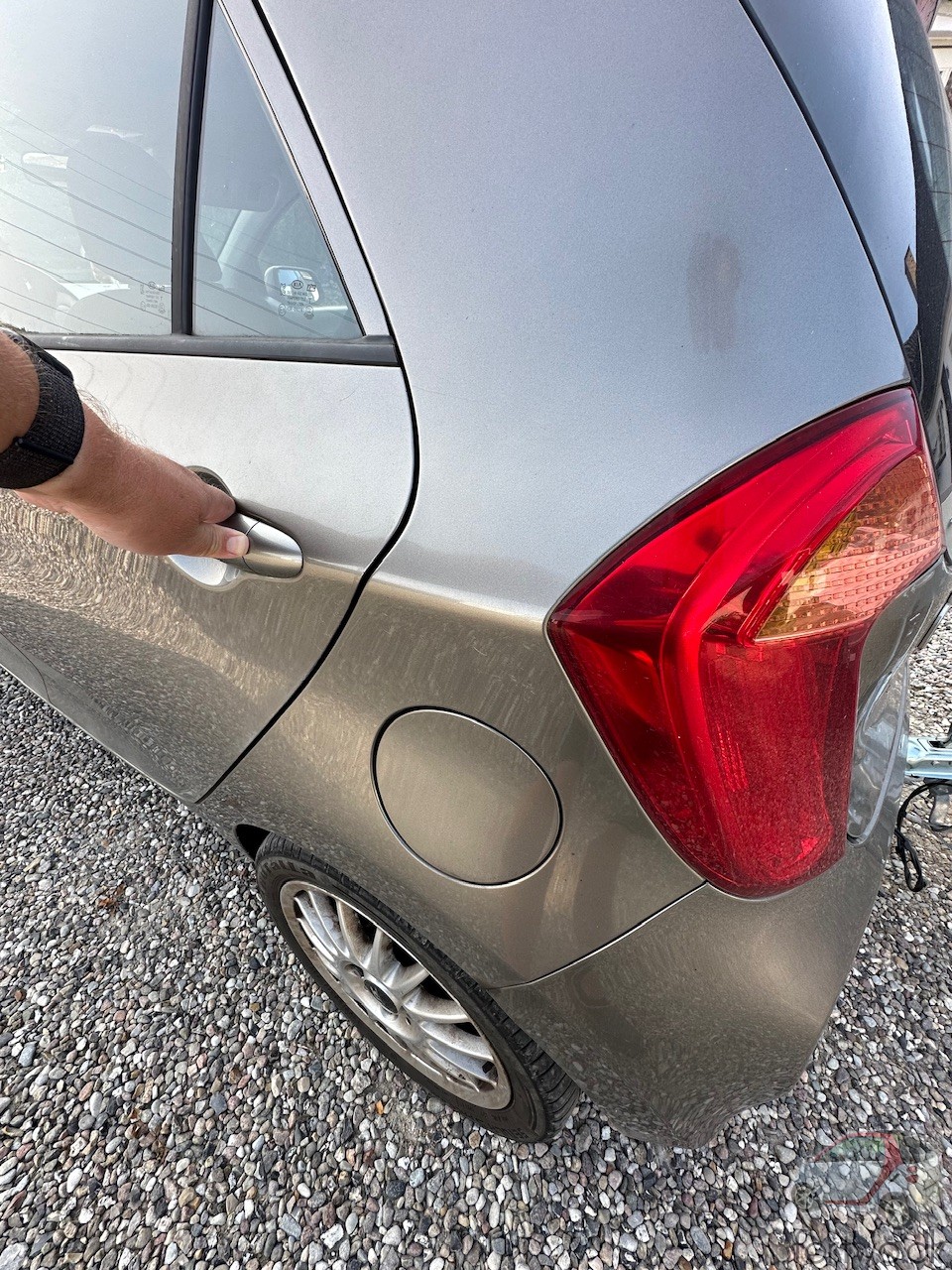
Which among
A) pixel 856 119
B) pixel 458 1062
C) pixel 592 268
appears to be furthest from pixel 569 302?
pixel 458 1062

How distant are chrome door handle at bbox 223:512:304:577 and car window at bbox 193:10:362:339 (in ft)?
0.89

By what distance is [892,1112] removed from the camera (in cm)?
147

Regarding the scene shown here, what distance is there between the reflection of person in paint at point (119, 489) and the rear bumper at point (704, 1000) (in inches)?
30.7

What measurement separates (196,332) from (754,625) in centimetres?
96

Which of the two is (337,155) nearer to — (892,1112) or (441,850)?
(441,850)

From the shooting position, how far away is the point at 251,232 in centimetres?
102

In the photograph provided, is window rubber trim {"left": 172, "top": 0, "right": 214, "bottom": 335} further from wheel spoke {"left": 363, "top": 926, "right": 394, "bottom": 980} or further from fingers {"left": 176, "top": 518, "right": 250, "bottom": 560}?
wheel spoke {"left": 363, "top": 926, "right": 394, "bottom": 980}

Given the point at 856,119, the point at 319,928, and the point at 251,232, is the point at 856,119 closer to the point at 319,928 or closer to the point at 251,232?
the point at 251,232

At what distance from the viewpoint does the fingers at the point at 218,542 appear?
3.16 ft

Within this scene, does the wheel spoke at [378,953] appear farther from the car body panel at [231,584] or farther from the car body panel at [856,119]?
the car body panel at [856,119]

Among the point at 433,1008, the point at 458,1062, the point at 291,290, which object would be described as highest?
the point at 291,290

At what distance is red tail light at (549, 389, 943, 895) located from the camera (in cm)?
68

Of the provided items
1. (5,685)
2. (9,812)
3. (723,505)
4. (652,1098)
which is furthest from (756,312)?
(5,685)

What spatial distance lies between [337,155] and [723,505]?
63 centimetres
